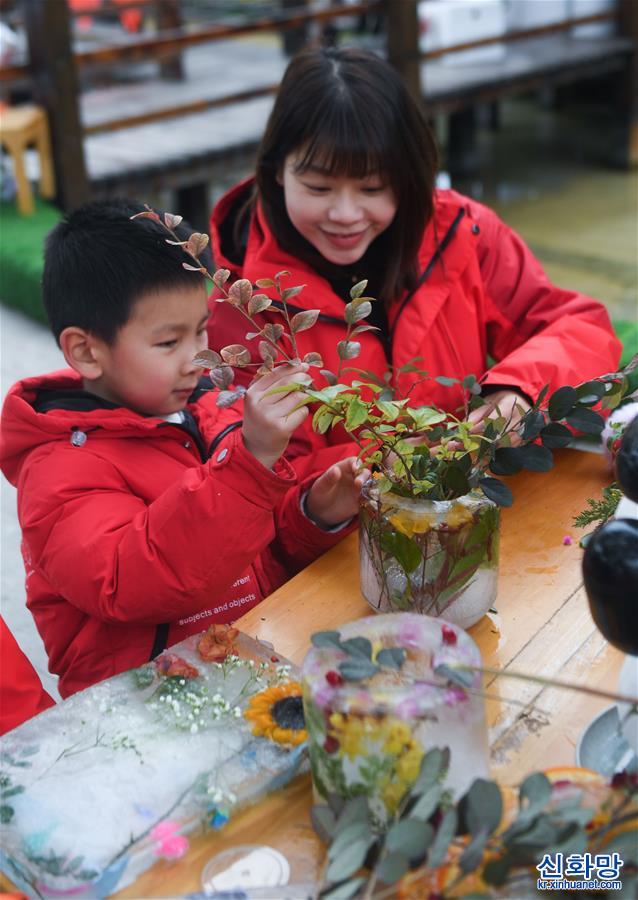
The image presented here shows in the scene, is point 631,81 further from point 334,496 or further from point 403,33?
point 334,496

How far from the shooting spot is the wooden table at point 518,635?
37.4 inches

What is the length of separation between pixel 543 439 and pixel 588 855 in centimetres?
49

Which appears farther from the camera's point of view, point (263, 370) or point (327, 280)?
point (327, 280)

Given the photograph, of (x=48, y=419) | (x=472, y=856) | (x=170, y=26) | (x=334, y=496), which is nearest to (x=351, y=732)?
(x=472, y=856)

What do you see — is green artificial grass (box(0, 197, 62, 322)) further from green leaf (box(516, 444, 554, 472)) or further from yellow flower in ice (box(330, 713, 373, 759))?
yellow flower in ice (box(330, 713, 373, 759))

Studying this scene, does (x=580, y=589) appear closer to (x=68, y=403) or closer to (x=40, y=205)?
(x=68, y=403)

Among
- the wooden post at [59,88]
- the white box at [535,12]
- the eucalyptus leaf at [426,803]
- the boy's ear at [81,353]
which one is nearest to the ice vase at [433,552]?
the eucalyptus leaf at [426,803]

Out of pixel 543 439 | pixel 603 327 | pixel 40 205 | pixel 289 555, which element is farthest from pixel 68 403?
pixel 40 205

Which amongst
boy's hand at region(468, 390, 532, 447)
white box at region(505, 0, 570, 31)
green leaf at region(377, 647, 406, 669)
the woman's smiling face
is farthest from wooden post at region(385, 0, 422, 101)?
green leaf at region(377, 647, 406, 669)

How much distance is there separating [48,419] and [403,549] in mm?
566

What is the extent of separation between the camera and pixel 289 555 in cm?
160

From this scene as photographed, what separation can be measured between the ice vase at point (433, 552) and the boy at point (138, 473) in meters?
0.15

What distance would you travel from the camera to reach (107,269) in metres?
1.52

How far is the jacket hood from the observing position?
1.43m
